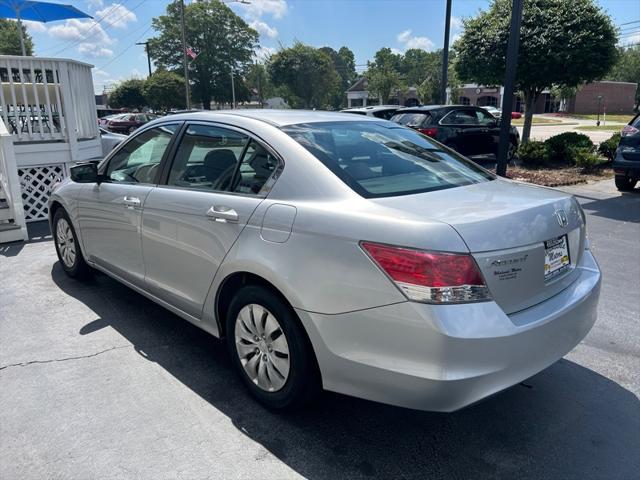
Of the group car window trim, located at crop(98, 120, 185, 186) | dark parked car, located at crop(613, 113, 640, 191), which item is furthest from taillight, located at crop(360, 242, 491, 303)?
dark parked car, located at crop(613, 113, 640, 191)

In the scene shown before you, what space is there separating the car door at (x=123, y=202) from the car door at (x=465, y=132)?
8822mm

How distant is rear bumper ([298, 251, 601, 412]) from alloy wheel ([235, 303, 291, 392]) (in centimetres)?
28

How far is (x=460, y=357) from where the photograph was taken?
2.19 meters

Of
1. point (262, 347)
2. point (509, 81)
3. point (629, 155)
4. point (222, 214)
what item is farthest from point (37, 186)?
point (629, 155)

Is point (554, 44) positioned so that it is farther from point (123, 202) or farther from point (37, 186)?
point (123, 202)

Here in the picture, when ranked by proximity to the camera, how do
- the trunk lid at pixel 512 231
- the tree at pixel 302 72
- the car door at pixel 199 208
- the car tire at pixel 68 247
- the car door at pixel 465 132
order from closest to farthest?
the trunk lid at pixel 512 231 < the car door at pixel 199 208 < the car tire at pixel 68 247 < the car door at pixel 465 132 < the tree at pixel 302 72

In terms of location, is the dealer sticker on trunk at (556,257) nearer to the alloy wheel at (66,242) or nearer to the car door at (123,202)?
the car door at (123,202)

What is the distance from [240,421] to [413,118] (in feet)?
33.6

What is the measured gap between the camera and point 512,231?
2.42m

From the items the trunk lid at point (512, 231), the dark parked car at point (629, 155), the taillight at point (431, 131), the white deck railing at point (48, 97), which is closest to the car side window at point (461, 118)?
the taillight at point (431, 131)

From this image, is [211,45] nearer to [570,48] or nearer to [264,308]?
[570,48]

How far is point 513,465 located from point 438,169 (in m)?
1.68

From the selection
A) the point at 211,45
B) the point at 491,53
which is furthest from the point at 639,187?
the point at 211,45

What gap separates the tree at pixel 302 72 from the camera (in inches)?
2660
